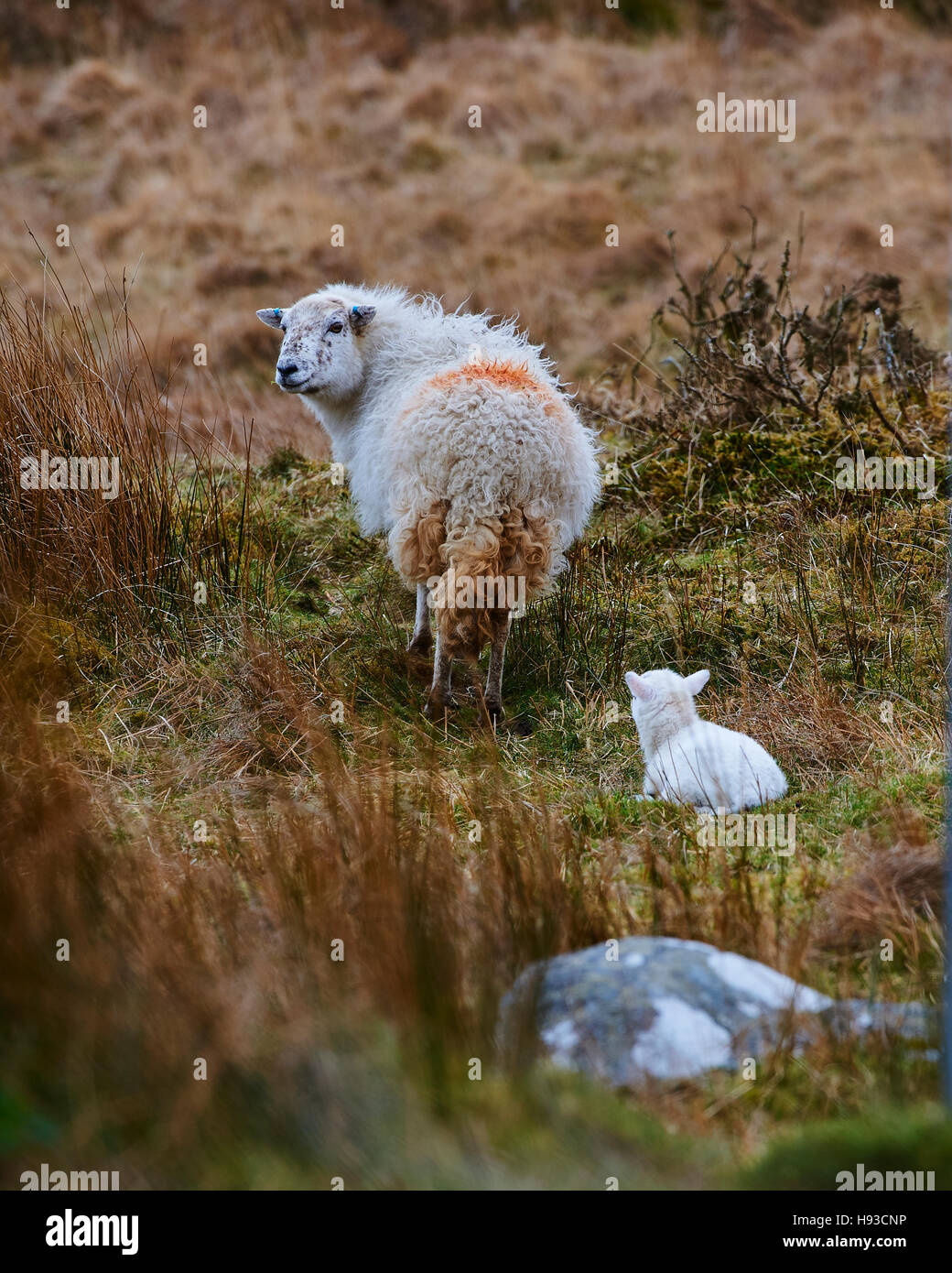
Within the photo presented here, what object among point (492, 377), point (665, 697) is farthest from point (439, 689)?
point (492, 377)

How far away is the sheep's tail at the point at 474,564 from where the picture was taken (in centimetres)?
502

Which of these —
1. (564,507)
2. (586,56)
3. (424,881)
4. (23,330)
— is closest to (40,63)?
(586,56)

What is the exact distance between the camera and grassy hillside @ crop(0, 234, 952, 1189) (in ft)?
8.72

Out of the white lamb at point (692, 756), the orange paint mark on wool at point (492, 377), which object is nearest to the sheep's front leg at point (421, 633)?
the orange paint mark on wool at point (492, 377)

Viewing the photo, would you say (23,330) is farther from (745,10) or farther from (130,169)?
(745,10)

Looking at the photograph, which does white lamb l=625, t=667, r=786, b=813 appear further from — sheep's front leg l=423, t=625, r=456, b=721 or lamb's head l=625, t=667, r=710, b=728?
sheep's front leg l=423, t=625, r=456, b=721

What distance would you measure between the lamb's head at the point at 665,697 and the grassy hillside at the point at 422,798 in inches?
13.7

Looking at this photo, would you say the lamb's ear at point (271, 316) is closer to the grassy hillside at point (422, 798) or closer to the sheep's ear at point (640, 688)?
the grassy hillside at point (422, 798)

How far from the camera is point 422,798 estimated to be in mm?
4434

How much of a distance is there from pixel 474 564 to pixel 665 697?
3.20ft

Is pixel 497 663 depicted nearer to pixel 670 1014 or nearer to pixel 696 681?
pixel 696 681

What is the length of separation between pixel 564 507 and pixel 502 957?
8.40 ft

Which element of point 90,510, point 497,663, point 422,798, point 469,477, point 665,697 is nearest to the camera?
point 422,798

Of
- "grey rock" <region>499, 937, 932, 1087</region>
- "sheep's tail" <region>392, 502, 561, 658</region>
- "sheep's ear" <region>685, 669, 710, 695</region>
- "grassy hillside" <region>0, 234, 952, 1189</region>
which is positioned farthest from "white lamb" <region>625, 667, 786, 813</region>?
"grey rock" <region>499, 937, 932, 1087</region>
